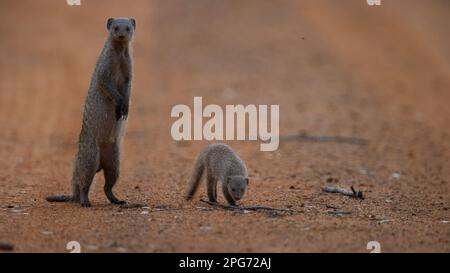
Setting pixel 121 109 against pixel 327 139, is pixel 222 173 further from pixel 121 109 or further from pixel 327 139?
pixel 327 139

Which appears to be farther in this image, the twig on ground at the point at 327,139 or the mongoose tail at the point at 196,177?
the twig on ground at the point at 327,139

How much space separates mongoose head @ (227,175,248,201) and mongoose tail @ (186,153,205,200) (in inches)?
25.5

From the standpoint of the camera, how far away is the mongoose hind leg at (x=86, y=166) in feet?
23.1

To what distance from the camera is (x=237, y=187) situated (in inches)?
280

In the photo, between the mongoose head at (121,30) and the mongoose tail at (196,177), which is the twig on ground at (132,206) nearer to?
the mongoose tail at (196,177)

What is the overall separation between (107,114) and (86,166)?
0.54m

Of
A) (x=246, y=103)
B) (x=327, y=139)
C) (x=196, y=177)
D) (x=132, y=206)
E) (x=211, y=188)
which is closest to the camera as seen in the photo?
(x=132, y=206)

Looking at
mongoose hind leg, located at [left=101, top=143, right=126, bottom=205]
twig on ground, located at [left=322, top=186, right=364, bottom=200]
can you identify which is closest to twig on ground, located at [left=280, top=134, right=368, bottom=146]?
twig on ground, located at [left=322, top=186, right=364, bottom=200]

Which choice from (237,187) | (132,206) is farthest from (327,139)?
(132,206)

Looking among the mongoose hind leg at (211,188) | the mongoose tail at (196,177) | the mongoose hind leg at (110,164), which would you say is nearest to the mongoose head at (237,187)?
the mongoose hind leg at (211,188)

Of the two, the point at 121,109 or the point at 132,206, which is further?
the point at 121,109

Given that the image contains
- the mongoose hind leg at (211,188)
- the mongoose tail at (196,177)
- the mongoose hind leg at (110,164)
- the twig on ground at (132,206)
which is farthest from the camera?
the mongoose tail at (196,177)

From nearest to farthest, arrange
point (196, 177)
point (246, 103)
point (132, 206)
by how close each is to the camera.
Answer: point (132, 206) < point (196, 177) < point (246, 103)

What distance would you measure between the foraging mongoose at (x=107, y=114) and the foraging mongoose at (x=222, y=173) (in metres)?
0.93
